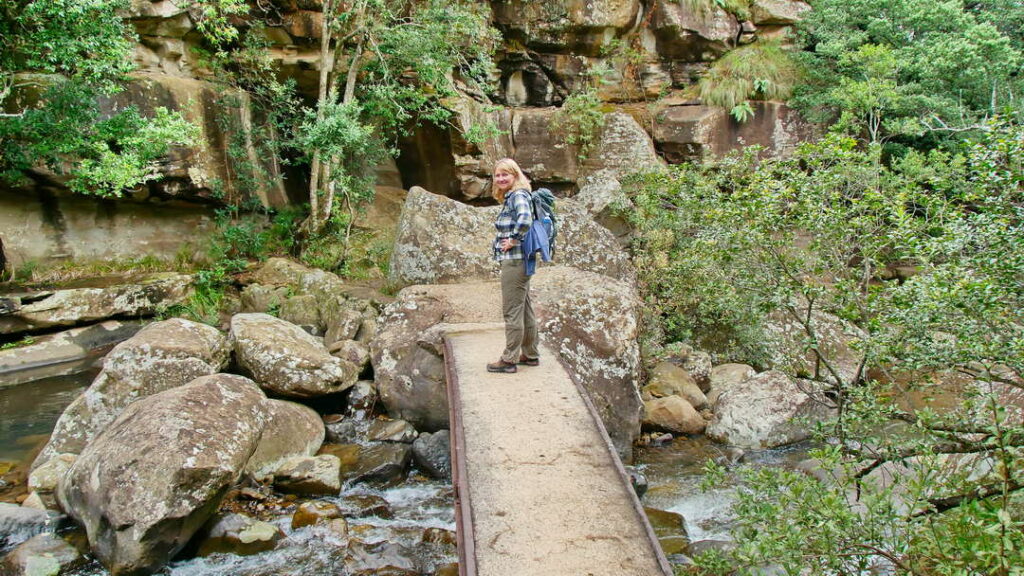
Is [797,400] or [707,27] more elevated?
[707,27]

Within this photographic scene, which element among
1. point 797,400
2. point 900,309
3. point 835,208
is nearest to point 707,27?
point 797,400

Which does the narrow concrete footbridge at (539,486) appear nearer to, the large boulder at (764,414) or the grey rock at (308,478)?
the grey rock at (308,478)

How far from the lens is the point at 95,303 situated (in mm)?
10445

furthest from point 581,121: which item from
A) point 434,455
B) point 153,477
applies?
point 153,477

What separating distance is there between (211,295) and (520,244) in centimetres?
A: 870

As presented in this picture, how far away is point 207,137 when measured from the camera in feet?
40.4

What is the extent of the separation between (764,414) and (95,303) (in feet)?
35.3

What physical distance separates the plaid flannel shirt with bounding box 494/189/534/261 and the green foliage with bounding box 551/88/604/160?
10.2m

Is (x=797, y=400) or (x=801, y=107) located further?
(x=801, y=107)

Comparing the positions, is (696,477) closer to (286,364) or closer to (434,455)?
(434,455)

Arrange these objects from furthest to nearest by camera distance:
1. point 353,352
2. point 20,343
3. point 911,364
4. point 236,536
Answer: point 20,343, point 353,352, point 236,536, point 911,364

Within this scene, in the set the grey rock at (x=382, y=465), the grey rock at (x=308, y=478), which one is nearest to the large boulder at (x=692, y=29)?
the grey rock at (x=382, y=465)

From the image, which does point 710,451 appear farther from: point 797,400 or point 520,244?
point 520,244

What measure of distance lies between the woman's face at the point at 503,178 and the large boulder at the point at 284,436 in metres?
3.33
